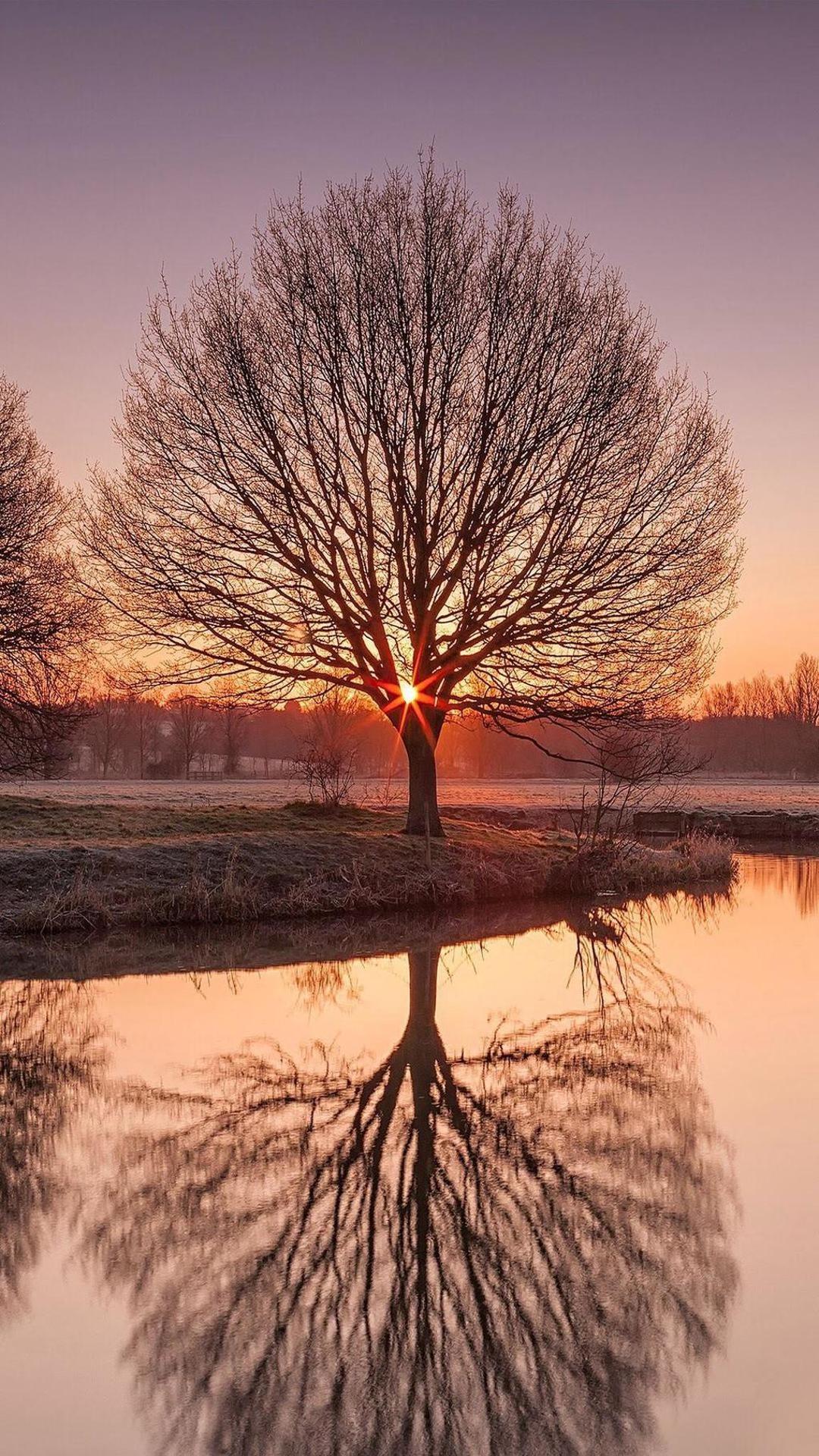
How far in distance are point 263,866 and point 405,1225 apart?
13.0 metres

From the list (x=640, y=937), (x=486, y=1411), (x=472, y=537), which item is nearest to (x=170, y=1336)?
(x=486, y=1411)

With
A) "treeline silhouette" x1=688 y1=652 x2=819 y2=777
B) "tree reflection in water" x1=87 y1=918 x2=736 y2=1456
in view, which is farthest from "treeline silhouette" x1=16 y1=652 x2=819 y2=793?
"tree reflection in water" x1=87 y1=918 x2=736 y2=1456

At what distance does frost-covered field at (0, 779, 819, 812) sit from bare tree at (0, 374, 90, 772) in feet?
24.8

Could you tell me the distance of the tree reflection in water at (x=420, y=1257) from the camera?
415cm

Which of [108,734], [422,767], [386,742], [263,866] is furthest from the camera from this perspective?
[386,742]

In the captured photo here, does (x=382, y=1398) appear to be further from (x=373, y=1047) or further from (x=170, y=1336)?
(x=373, y=1047)

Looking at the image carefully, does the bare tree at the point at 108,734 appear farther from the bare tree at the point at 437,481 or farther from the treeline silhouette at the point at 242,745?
the bare tree at the point at 437,481

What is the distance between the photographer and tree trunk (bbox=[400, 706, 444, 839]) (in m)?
21.7

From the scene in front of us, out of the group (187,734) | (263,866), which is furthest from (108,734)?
(263,866)

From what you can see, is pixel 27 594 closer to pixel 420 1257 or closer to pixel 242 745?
pixel 420 1257

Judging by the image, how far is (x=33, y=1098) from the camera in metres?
8.26

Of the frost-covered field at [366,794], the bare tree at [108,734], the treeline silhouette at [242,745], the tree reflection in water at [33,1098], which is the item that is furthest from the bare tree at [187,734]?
the tree reflection in water at [33,1098]

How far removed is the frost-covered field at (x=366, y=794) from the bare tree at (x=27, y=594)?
755cm

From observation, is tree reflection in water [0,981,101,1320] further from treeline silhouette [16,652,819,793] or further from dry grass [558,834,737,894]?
treeline silhouette [16,652,819,793]
